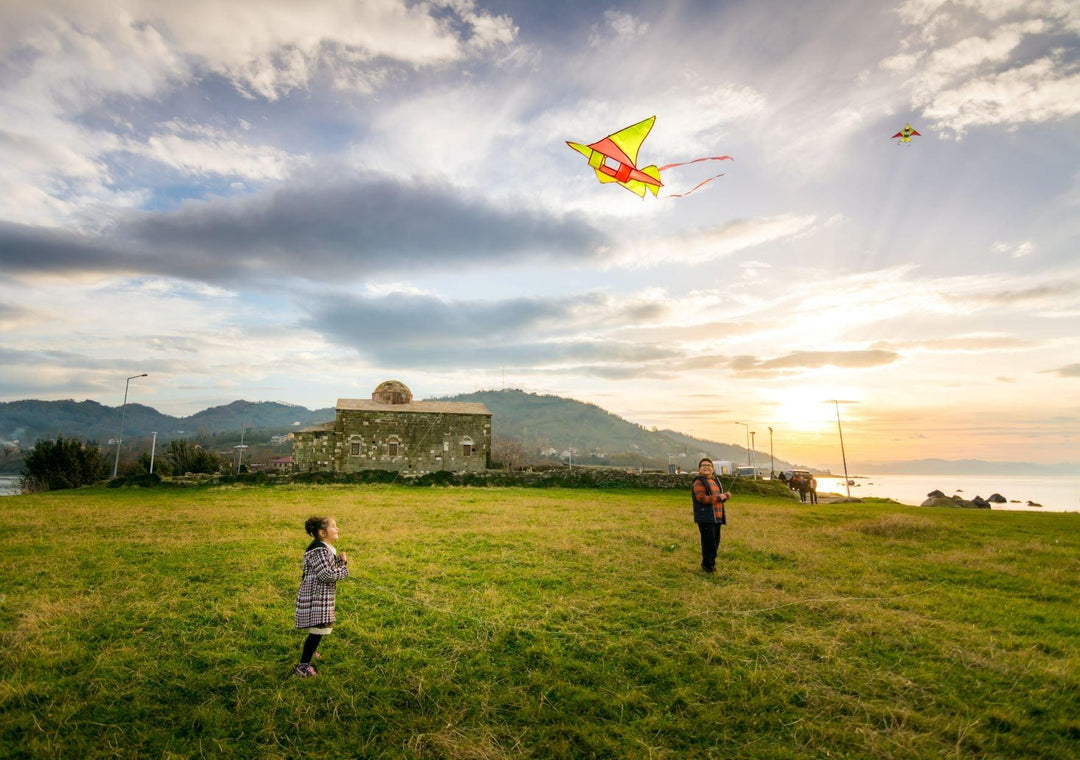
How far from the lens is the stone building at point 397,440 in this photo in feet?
163

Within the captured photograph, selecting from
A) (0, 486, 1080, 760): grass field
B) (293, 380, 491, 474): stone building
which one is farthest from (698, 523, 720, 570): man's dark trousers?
(293, 380, 491, 474): stone building

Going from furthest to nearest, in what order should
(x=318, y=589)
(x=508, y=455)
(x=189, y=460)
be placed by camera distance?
(x=508, y=455) → (x=189, y=460) → (x=318, y=589)

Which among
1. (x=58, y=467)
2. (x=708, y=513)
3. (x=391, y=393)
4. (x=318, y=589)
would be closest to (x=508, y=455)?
(x=391, y=393)

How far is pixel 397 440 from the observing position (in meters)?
50.7

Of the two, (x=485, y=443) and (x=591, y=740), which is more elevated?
(x=485, y=443)

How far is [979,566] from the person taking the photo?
12734mm

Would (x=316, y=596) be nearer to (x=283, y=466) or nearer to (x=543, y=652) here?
(x=543, y=652)

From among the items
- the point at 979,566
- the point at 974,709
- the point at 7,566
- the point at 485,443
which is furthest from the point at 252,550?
the point at 485,443

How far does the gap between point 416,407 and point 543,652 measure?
46.9m

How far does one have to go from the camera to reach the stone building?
4972 cm

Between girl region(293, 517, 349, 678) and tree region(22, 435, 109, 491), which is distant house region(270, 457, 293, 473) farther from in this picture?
girl region(293, 517, 349, 678)

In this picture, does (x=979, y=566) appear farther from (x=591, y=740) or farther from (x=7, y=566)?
(x=7, y=566)

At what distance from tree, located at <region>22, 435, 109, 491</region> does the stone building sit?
15.2m

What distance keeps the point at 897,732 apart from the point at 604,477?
116 ft
